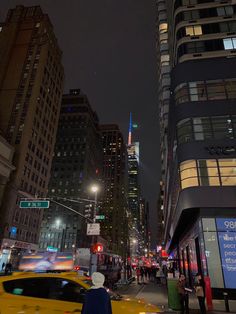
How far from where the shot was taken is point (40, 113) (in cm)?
7281

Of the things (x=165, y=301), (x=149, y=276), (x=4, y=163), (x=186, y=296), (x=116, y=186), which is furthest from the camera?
(x=116, y=186)

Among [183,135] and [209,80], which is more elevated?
[209,80]

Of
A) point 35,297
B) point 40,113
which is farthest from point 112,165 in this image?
point 35,297

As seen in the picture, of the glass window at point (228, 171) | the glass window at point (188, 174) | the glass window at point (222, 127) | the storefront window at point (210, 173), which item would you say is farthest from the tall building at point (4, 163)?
the glass window at point (228, 171)

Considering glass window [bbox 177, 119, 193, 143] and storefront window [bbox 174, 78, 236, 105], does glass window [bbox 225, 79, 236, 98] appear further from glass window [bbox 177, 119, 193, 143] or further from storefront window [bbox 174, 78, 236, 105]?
glass window [bbox 177, 119, 193, 143]

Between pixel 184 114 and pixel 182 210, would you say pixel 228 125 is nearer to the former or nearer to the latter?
pixel 184 114

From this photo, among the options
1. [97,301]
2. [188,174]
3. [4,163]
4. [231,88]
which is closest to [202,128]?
[188,174]

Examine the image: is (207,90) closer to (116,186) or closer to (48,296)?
(48,296)

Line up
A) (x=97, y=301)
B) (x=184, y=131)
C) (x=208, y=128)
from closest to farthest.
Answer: (x=97, y=301) < (x=208, y=128) < (x=184, y=131)

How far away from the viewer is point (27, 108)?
68.4m

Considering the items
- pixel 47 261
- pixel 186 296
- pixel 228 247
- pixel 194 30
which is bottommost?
pixel 186 296

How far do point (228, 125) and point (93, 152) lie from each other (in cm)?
11107

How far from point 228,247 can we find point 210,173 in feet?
19.4

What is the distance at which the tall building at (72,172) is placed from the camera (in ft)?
357
